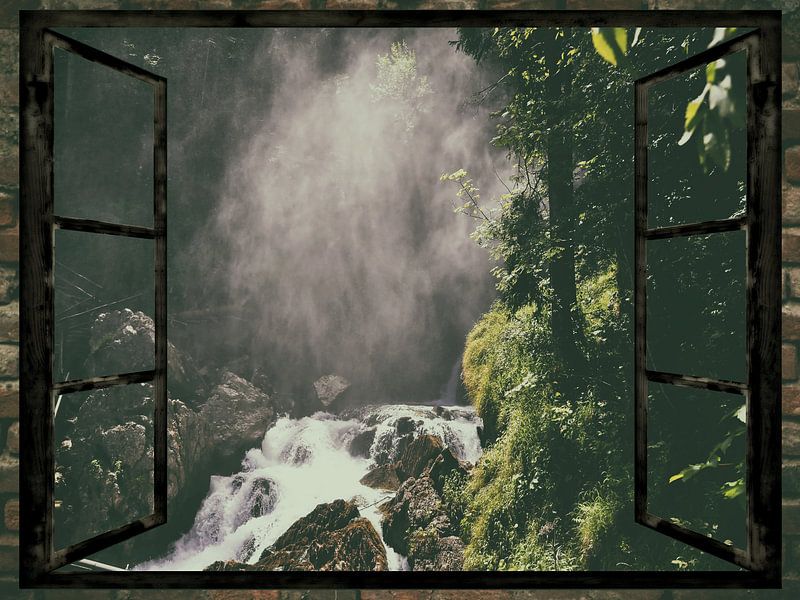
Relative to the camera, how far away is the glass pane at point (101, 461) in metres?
3.05

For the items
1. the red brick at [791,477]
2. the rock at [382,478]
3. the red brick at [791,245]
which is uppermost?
the red brick at [791,245]

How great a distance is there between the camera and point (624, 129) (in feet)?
8.89

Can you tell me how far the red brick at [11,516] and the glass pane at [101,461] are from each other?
1.30 metres

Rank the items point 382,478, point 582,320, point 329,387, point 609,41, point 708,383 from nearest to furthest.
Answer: point 609,41 → point 708,383 → point 582,320 → point 382,478 → point 329,387

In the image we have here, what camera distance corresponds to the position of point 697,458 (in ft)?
8.05

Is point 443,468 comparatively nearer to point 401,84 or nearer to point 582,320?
point 582,320

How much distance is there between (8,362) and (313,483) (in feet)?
5.98

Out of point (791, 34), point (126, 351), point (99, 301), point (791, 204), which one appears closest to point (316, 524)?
point (126, 351)

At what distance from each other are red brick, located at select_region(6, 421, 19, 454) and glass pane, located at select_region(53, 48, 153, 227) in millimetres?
1811

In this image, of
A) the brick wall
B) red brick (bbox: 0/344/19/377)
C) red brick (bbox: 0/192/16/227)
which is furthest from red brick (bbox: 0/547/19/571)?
red brick (bbox: 0/192/16/227)

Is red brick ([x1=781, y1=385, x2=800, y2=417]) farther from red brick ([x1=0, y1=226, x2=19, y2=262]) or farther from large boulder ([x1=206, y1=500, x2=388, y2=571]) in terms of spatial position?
red brick ([x1=0, y1=226, x2=19, y2=262])

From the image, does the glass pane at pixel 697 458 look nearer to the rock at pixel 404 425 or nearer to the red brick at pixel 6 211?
the rock at pixel 404 425

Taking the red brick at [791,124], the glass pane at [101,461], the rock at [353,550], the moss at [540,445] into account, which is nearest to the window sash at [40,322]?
the glass pane at [101,461]

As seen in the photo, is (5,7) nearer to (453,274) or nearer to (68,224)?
(68,224)
